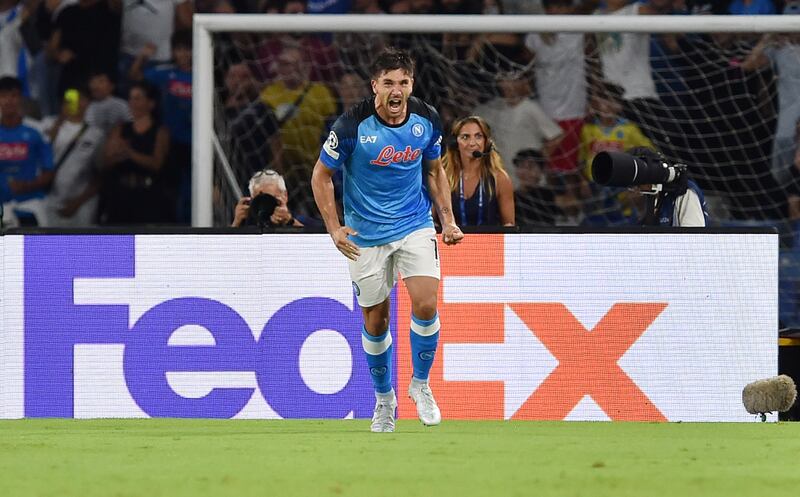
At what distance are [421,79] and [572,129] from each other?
4.23ft

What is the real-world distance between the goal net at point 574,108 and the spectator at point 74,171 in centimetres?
116

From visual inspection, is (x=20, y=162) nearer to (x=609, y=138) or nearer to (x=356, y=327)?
(x=356, y=327)

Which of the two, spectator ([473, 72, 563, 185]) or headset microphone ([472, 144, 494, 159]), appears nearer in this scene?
headset microphone ([472, 144, 494, 159])

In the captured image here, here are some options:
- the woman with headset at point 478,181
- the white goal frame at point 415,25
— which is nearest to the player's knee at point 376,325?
the woman with headset at point 478,181

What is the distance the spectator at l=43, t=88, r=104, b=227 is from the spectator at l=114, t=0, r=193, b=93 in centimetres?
52

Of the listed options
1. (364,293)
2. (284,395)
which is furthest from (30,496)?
(284,395)

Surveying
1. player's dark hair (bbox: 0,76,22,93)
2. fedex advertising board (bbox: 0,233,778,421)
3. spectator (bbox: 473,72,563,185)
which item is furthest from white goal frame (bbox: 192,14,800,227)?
fedex advertising board (bbox: 0,233,778,421)

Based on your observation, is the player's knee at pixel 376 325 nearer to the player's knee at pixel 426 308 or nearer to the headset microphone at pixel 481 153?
the player's knee at pixel 426 308

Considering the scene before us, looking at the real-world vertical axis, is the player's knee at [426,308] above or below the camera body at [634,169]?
below

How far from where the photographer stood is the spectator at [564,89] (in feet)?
40.5

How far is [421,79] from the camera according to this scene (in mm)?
12680

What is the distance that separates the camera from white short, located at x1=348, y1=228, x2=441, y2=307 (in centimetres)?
816

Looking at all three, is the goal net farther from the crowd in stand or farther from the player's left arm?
the player's left arm

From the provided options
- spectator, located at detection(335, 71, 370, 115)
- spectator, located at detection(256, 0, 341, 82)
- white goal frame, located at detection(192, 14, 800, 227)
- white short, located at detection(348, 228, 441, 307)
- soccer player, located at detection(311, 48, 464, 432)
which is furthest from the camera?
spectator, located at detection(256, 0, 341, 82)
